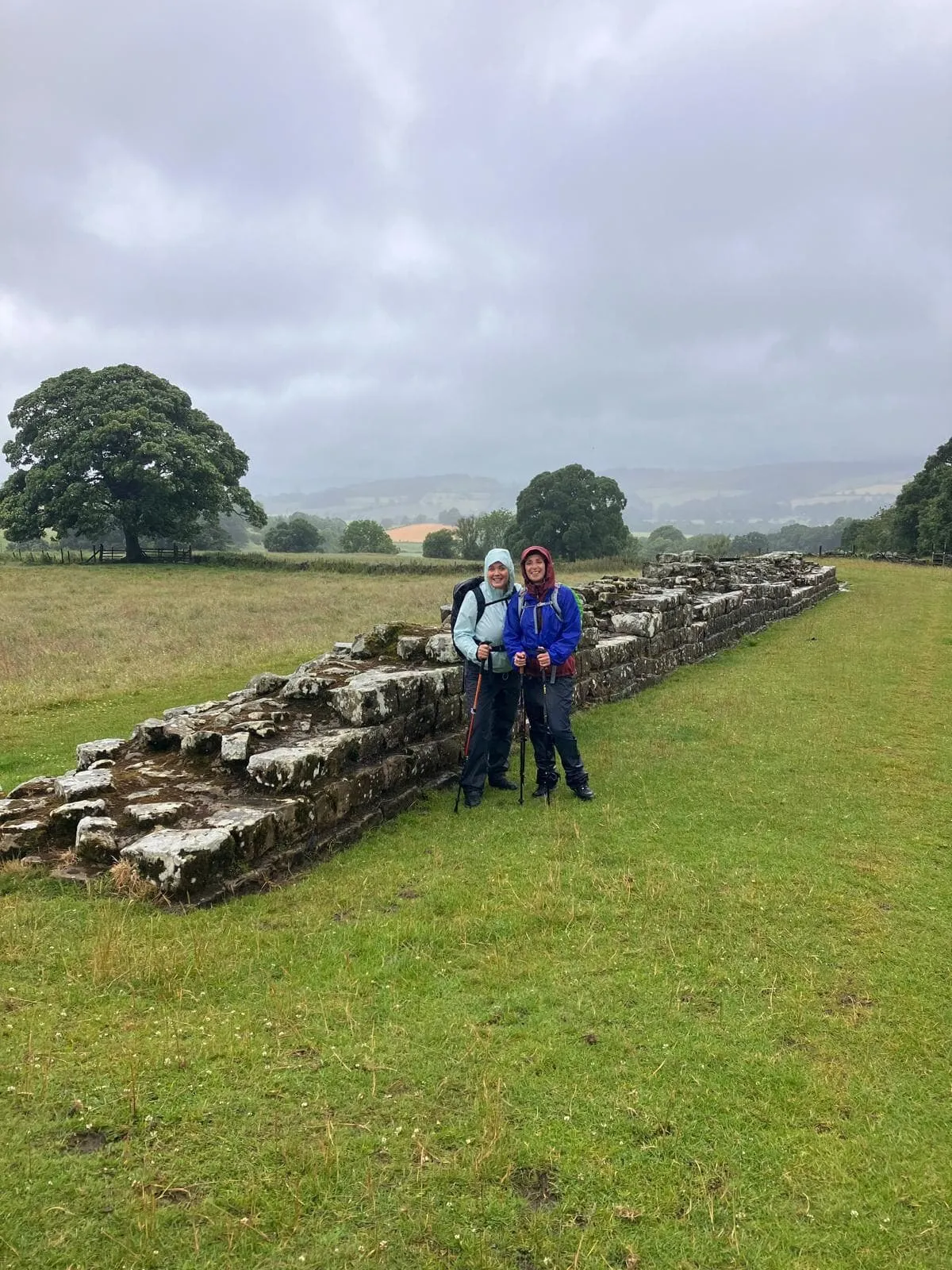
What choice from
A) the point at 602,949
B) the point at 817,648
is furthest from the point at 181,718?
the point at 817,648

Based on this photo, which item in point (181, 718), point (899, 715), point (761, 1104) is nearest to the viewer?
point (761, 1104)

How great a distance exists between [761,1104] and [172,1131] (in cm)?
261

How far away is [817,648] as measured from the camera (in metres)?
16.8

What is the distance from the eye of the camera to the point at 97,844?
18.4 feet

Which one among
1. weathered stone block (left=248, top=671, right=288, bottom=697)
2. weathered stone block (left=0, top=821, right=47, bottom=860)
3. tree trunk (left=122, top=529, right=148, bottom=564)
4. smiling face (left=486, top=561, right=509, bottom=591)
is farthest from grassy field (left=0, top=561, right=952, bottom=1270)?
tree trunk (left=122, top=529, right=148, bottom=564)

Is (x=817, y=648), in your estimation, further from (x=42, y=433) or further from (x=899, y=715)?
(x=42, y=433)

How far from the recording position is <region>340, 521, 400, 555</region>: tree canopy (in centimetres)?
11519

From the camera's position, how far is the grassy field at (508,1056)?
288 centimetres

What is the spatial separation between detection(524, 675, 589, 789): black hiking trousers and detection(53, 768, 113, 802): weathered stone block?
3914mm

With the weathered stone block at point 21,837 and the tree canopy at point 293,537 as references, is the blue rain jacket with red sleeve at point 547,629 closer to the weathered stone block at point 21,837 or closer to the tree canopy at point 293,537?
the weathered stone block at point 21,837

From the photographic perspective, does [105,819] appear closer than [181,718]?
Yes

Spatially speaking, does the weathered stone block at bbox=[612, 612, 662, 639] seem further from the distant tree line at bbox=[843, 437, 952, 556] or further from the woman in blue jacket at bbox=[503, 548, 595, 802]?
the distant tree line at bbox=[843, 437, 952, 556]

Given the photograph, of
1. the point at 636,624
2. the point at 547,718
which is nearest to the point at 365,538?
the point at 636,624

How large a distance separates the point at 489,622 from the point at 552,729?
4.00 ft
